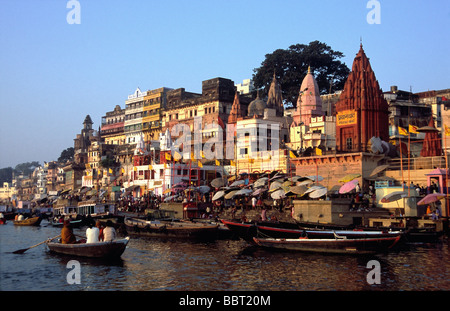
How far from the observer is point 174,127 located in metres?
65.8

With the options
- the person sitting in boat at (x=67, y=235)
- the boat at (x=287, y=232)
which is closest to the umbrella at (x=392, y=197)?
the boat at (x=287, y=232)

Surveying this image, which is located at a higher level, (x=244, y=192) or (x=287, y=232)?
(x=244, y=192)

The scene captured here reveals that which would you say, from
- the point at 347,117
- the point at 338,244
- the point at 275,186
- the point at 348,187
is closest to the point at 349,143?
the point at 347,117

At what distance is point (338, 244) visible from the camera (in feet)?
72.1

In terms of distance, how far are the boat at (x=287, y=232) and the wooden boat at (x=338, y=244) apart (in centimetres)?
31

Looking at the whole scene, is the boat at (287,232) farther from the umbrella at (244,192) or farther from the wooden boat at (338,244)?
the umbrella at (244,192)

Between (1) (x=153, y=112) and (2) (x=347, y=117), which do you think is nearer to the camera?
(2) (x=347, y=117)

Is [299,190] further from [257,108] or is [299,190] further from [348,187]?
[257,108]

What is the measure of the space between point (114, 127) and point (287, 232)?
70807 millimetres

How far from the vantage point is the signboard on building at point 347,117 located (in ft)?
133

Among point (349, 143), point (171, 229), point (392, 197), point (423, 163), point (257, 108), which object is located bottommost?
point (171, 229)

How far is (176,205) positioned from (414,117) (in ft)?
92.2

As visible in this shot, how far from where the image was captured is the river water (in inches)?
639

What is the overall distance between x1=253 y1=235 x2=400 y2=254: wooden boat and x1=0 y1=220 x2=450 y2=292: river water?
335mm
